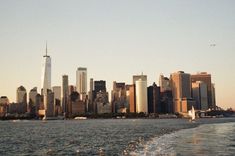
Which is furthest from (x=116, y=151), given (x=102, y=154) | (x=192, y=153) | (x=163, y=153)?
(x=192, y=153)

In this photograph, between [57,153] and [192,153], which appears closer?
[192,153]

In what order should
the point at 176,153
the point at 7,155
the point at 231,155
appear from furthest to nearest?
the point at 7,155
the point at 176,153
the point at 231,155

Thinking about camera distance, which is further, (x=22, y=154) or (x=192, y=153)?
(x=22, y=154)

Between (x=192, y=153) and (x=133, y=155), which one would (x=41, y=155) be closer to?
(x=133, y=155)

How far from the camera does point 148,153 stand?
65625mm

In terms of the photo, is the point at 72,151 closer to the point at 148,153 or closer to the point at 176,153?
the point at 148,153

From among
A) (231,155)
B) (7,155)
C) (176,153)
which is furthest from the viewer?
(7,155)

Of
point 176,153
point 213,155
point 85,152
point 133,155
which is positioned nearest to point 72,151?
point 85,152

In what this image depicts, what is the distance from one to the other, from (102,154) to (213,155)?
19.2m

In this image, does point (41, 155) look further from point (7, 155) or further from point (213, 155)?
point (213, 155)

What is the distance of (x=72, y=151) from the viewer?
7238 cm

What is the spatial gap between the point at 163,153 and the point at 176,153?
2.23 meters

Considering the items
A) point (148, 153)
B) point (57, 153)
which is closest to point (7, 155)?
point (57, 153)

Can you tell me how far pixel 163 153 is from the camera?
64.9 m
